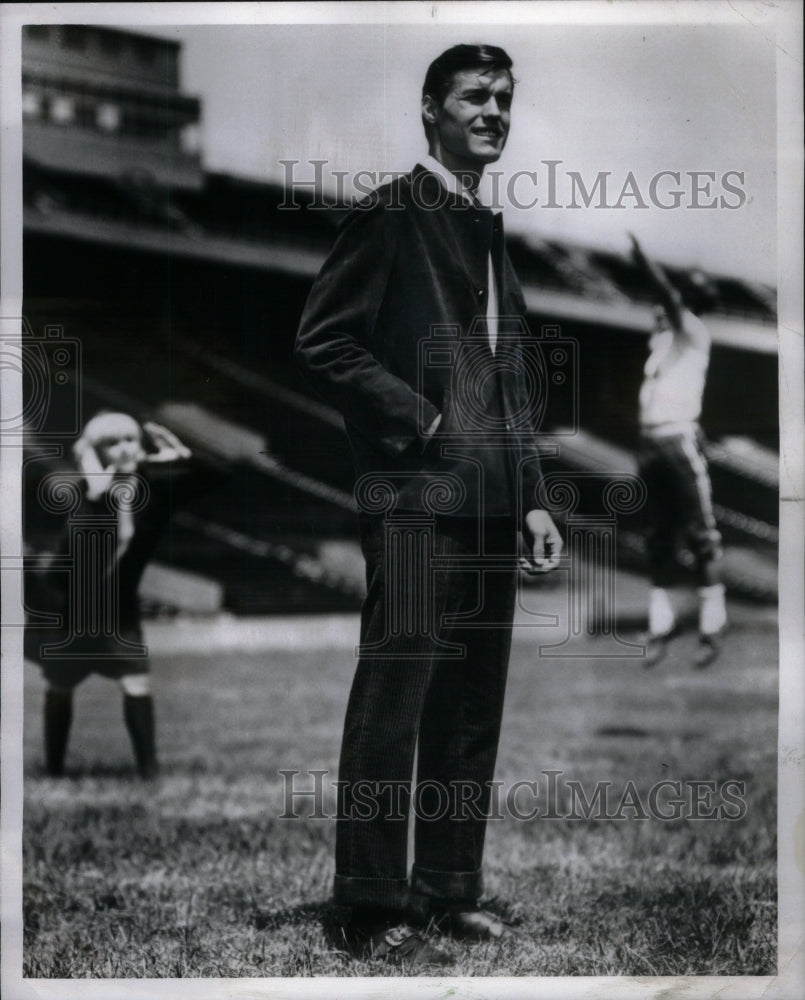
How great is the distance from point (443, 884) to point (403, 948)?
200mm

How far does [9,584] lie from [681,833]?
2.01m

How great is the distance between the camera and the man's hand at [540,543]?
3822mm

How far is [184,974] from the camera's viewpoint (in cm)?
385

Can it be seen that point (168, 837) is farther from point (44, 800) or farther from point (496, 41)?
point (496, 41)

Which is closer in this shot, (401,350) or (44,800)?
(401,350)

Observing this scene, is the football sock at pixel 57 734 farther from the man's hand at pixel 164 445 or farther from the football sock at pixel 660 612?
the football sock at pixel 660 612

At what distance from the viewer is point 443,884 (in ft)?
12.6

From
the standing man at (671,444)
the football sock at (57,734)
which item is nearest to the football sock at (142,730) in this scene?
the football sock at (57,734)

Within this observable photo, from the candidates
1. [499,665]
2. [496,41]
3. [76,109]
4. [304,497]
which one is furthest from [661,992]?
[76,109]

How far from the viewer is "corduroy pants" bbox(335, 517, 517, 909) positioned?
3742mm

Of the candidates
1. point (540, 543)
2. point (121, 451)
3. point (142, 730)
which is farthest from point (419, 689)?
point (121, 451)

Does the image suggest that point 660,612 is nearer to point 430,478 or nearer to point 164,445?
point 430,478

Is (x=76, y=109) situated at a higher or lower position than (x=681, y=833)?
higher

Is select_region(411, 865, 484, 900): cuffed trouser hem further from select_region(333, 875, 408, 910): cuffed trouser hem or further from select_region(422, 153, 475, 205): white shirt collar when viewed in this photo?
select_region(422, 153, 475, 205): white shirt collar
